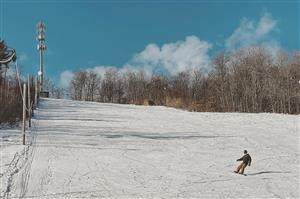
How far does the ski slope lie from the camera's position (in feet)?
45.7

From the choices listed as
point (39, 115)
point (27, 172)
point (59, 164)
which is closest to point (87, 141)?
point (59, 164)

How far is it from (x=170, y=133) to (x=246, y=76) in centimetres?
4668

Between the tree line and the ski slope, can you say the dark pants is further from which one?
the tree line

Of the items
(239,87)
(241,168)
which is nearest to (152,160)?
(241,168)

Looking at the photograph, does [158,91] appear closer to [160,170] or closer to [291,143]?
[291,143]

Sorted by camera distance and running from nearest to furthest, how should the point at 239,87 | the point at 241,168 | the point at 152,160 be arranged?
1. the point at 241,168
2. the point at 152,160
3. the point at 239,87

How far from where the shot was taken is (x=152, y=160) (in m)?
18.6

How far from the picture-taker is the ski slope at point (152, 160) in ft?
45.7

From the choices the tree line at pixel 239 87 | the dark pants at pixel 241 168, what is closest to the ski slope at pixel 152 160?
the dark pants at pixel 241 168

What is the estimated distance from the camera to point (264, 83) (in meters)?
67.1

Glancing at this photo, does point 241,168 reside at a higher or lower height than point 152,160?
lower

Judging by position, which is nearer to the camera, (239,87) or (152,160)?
(152,160)

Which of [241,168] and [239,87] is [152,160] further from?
[239,87]

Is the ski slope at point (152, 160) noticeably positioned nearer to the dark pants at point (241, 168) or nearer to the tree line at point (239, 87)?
the dark pants at point (241, 168)
